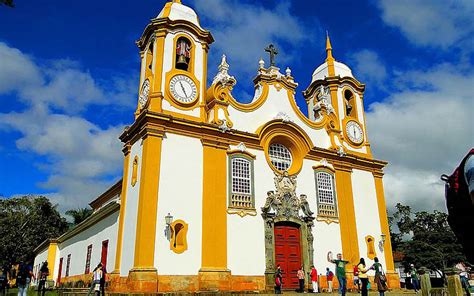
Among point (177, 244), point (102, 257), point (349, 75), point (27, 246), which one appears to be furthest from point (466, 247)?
point (27, 246)

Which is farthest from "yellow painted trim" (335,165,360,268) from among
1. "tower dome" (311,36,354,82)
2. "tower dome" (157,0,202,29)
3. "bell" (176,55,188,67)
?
"tower dome" (157,0,202,29)

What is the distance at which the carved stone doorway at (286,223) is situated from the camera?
56.2 feet

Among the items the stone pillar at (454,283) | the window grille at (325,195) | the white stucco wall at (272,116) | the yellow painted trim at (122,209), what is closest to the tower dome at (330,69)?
the white stucco wall at (272,116)

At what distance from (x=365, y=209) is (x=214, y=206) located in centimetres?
898

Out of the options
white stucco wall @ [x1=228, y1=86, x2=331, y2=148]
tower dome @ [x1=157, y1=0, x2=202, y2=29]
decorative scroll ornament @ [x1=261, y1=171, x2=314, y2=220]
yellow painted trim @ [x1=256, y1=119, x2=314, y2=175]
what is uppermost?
tower dome @ [x1=157, y1=0, x2=202, y2=29]

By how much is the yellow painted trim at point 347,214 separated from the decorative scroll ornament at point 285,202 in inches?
81.5

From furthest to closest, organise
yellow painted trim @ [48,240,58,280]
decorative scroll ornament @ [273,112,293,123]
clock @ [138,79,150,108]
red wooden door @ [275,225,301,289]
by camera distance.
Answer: yellow painted trim @ [48,240,58,280] < decorative scroll ornament @ [273,112,293,123] < clock @ [138,79,150,108] < red wooden door @ [275,225,301,289]

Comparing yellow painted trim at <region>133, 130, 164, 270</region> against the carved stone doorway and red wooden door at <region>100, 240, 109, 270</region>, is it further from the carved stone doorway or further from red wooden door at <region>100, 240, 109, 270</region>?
red wooden door at <region>100, 240, 109, 270</region>

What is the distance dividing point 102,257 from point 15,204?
26.2 m

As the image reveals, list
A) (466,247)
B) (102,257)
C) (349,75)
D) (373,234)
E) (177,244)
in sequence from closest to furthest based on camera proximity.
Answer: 1. (466,247)
2. (177,244)
3. (102,257)
4. (373,234)
5. (349,75)

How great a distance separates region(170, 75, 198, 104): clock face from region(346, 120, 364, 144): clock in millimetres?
9492

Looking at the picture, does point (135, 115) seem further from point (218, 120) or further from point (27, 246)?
point (27, 246)

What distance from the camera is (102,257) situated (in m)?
19.3

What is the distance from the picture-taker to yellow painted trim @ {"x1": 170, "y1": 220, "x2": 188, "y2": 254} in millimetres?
14805
